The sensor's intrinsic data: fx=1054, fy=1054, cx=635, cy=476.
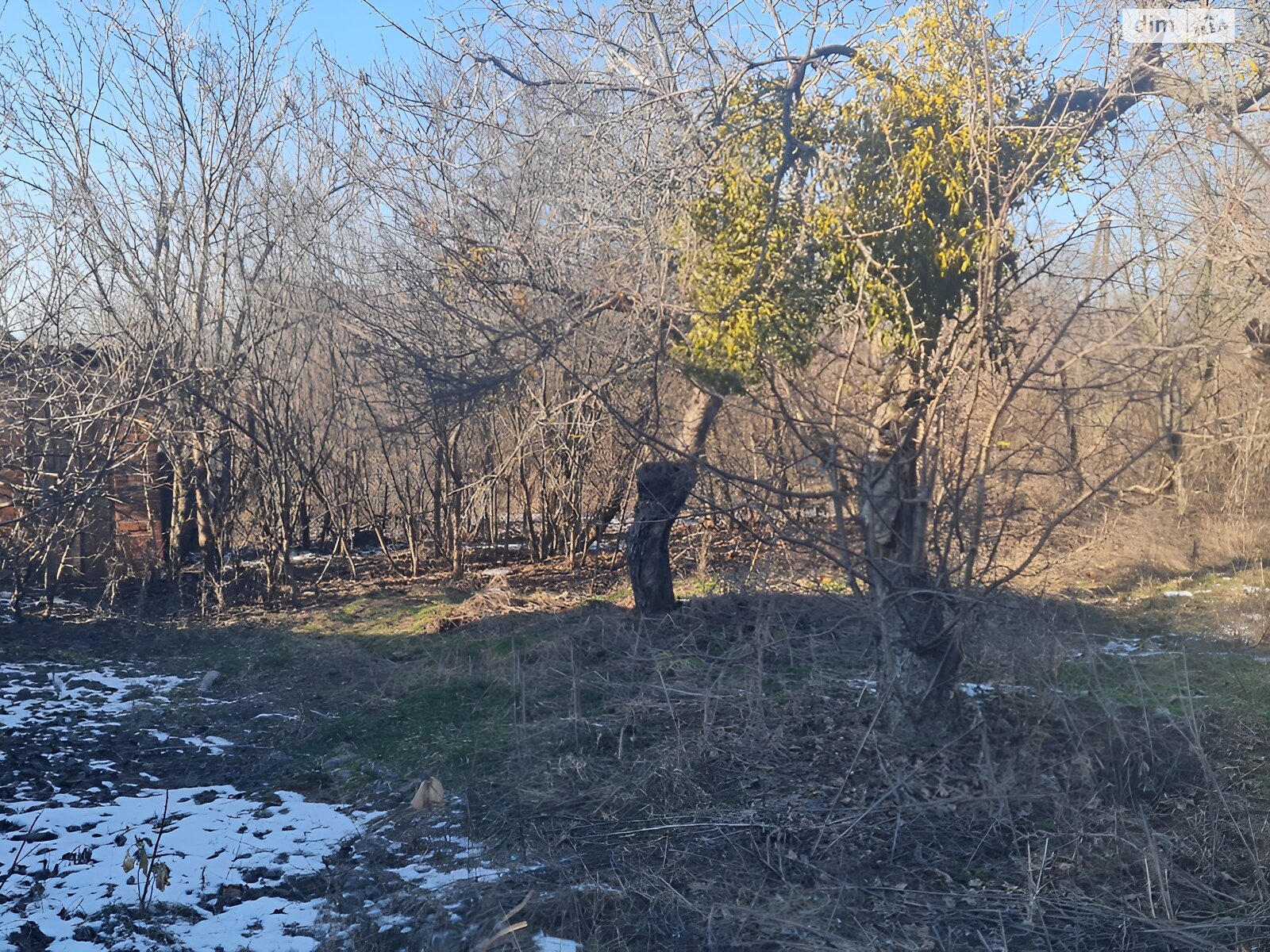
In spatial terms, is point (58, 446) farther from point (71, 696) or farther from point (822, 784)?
point (822, 784)

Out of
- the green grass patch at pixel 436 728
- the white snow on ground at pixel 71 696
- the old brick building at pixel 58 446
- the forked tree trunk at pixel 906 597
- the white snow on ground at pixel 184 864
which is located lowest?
the white snow on ground at pixel 184 864

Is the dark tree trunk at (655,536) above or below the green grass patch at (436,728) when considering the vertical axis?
above

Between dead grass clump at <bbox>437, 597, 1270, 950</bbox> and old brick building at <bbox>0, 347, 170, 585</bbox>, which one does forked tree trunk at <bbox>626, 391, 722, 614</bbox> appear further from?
old brick building at <bbox>0, 347, 170, 585</bbox>

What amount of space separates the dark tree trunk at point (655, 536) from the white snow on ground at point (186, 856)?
4.16 m

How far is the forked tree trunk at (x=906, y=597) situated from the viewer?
Answer: 4984 millimetres

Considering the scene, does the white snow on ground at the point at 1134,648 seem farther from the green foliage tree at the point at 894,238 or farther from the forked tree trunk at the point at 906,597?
the green foliage tree at the point at 894,238

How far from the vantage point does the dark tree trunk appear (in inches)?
349

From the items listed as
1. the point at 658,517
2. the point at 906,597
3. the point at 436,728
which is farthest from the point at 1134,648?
the point at 436,728

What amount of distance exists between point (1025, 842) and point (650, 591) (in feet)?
16.1

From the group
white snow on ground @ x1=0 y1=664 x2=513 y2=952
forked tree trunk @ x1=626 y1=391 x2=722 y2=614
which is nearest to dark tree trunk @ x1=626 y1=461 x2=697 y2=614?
forked tree trunk @ x1=626 y1=391 x2=722 y2=614

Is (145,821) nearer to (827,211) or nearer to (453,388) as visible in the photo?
(453,388)

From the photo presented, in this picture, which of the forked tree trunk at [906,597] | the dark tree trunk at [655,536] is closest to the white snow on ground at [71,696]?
the dark tree trunk at [655,536]

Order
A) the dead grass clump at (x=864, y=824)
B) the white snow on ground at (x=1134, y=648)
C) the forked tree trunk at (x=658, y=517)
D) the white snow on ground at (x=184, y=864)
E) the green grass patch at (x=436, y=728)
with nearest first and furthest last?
1. the dead grass clump at (x=864, y=824)
2. the white snow on ground at (x=184, y=864)
3. the green grass patch at (x=436, y=728)
4. the white snow on ground at (x=1134, y=648)
5. the forked tree trunk at (x=658, y=517)

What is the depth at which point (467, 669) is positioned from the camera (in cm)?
764
